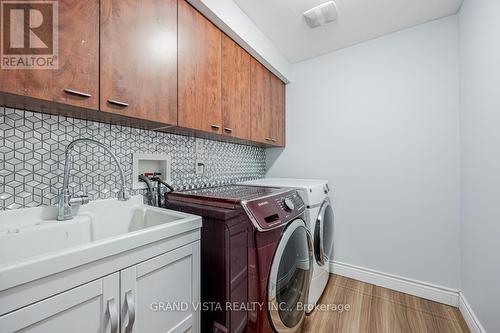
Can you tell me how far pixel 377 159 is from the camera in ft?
6.98

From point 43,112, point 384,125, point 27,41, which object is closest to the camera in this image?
point 27,41

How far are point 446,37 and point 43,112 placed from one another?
9.47 ft

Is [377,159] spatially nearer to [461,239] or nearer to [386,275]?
[461,239]

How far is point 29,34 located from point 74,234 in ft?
2.76

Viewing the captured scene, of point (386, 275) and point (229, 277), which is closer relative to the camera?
point (229, 277)

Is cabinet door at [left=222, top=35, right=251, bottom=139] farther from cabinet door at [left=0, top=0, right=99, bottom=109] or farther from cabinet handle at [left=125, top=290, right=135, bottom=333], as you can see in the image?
cabinet handle at [left=125, top=290, right=135, bottom=333]

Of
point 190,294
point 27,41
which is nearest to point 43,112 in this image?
point 27,41

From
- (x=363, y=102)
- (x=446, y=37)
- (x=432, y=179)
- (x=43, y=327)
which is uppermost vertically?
(x=446, y=37)

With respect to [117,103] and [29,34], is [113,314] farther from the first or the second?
[29,34]

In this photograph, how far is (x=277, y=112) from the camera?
2484 mm

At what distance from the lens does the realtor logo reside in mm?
740

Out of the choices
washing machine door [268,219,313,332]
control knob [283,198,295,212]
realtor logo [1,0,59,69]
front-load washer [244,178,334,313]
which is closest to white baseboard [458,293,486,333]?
front-load washer [244,178,334,313]

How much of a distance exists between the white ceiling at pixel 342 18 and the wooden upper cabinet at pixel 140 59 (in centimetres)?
80

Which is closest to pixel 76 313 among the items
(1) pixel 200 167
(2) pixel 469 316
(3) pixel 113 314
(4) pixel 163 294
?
(3) pixel 113 314
